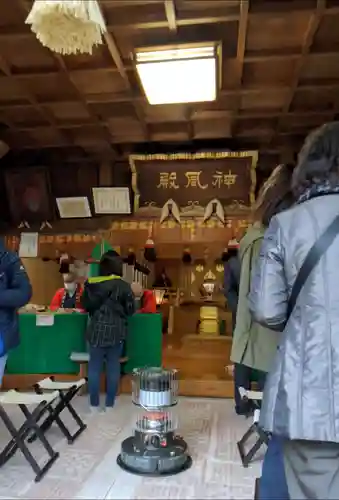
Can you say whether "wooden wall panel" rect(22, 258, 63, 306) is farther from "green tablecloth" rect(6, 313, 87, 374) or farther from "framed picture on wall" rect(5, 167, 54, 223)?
"green tablecloth" rect(6, 313, 87, 374)

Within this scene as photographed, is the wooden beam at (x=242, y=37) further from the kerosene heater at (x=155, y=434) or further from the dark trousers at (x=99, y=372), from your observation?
the dark trousers at (x=99, y=372)

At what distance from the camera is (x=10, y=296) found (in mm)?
2689

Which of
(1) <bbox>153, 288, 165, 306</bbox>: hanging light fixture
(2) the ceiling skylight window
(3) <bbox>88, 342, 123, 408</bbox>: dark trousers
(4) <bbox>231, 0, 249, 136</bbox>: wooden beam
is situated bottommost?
(3) <bbox>88, 342, 123, 408</bbox>: dark trousers

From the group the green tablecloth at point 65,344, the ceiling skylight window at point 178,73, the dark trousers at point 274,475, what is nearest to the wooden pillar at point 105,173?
the green tablecloth at point 65,344

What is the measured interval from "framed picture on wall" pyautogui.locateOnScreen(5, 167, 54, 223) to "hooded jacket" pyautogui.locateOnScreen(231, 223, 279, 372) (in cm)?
342

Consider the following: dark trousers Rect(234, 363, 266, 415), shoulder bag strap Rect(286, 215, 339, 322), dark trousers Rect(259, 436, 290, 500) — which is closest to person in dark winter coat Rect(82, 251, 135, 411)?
dark trousers Rect(234, 363, 266, 415)

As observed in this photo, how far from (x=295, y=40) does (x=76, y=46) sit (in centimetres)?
152

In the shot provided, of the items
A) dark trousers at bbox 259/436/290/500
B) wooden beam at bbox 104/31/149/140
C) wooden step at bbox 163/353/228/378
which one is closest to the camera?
dark trousers at bbox 259/436/290/500

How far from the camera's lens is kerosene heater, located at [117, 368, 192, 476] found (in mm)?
2793

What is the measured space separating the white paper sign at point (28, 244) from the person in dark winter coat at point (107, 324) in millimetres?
1965

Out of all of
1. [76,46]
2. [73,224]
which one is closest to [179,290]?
[73,224]

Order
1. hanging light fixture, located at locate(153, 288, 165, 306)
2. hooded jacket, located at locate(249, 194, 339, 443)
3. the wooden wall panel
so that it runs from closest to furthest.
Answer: hooded jacket, located at locate(249, 194, 339, 443) → the wooden wall panel → hanging light fixture, located at locate(153, 288, 165, 306)

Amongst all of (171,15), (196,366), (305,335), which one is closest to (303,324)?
→ (305,335)

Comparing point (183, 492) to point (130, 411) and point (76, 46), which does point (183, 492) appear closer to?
point (130, 411)
